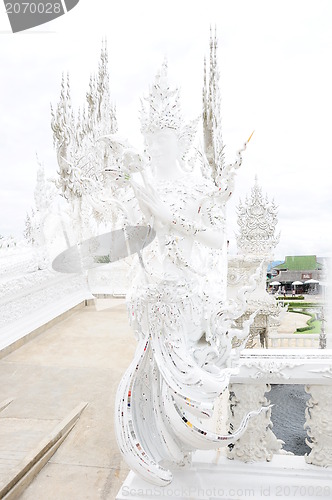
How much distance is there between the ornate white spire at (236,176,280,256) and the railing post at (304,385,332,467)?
15.1 ft

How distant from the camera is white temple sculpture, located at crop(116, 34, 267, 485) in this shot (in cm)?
168

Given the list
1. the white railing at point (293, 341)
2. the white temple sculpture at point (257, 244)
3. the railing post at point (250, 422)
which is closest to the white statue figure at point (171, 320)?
the railing post at point (250, 422)

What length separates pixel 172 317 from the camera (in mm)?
1761

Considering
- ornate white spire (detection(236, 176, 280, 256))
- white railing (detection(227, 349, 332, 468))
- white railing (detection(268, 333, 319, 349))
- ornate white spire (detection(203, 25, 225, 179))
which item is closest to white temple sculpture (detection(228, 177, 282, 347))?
ornate white spire (detection(236, 176, 280, 256))

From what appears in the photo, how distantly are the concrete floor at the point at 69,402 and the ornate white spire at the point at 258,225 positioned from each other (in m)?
2.46

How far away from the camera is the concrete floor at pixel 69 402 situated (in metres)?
2.09

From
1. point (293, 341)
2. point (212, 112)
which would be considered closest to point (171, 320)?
point (212, 112)

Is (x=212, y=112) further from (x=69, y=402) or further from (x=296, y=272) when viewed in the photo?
(x=296, y=272)

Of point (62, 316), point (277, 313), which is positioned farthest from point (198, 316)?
point (277, 313)

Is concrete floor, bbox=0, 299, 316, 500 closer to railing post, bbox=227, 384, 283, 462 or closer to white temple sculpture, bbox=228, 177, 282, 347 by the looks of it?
railing post, bbox=227, 384, 283, 462

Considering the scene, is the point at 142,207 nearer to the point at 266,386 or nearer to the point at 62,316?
the point at 266,386

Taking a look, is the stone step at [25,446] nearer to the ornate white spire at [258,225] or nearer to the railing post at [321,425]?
the railing post at [321,425]

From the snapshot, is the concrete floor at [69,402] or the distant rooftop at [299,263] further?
the distant rooftop at [299,263]

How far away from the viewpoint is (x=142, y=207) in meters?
1.75
